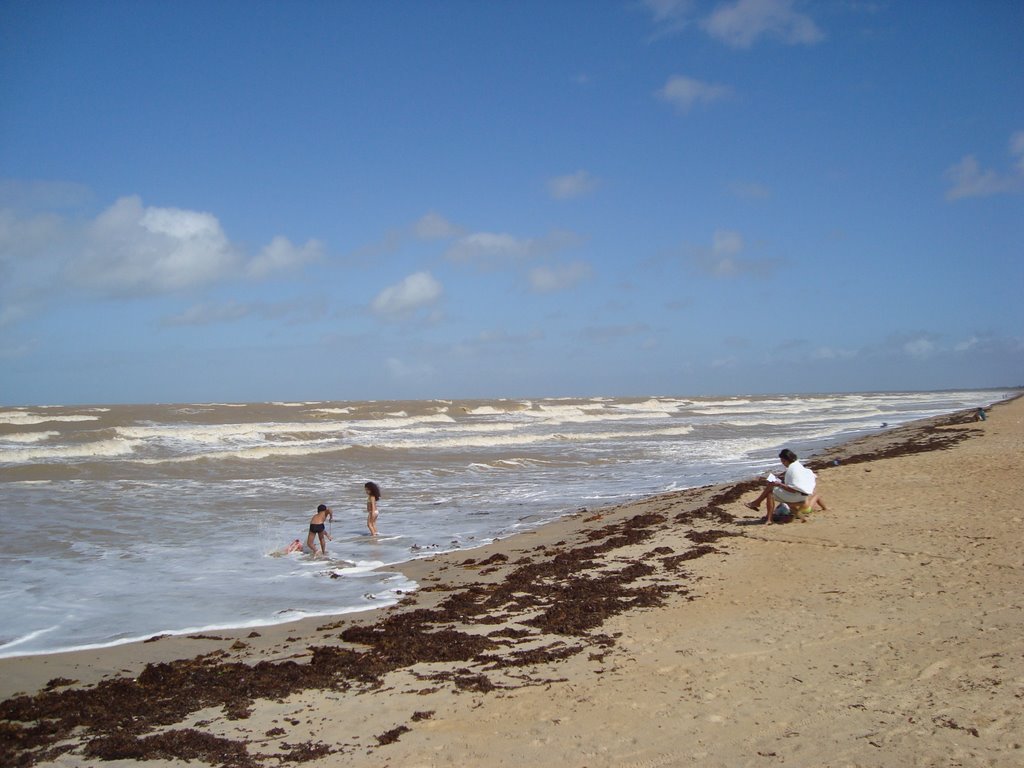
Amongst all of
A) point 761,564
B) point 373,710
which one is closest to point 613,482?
point 761,564

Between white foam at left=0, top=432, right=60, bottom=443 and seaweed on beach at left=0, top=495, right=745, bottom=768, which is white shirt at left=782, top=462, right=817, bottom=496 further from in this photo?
white foam at left=0, top=432, right=60, bottom=443

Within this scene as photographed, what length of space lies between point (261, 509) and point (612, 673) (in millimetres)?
11671

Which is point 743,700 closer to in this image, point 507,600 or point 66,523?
point 507,600

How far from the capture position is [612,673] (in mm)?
5496

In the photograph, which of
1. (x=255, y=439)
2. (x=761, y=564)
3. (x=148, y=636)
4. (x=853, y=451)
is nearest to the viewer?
(x=148, y=636)

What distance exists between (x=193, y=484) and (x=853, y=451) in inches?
728

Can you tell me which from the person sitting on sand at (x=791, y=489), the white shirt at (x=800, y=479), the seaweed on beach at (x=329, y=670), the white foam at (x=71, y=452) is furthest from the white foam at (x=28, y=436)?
the white shirt at (x=800, y=479)

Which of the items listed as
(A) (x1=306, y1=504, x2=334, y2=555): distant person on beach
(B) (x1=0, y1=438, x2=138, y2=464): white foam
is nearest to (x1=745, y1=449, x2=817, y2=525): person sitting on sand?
(A) (x1=306, y1=504, x2=334, y2=555): distant person on beach

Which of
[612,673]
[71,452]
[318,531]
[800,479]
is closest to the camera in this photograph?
[612,673]

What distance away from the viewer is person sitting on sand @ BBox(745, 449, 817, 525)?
11.0 metres

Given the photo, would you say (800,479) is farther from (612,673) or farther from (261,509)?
(261,509)

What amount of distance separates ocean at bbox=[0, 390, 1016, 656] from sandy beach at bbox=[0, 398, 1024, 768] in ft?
Result: 4.07

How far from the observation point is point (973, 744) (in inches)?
159

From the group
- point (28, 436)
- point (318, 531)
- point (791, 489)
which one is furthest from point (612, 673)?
point (28, 436)
